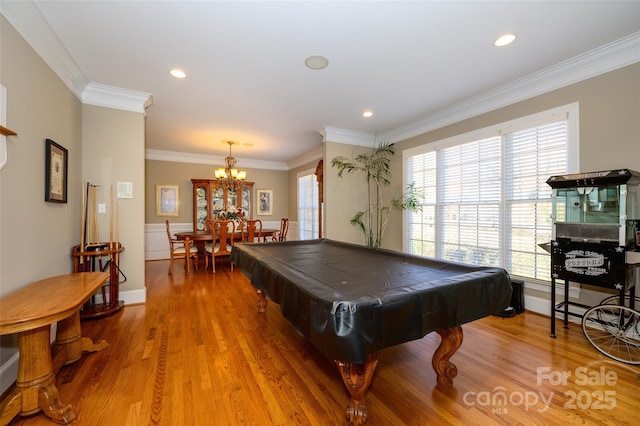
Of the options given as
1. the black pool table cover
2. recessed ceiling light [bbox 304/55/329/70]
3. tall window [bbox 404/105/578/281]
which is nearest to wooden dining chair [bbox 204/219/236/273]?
the black pool table cover

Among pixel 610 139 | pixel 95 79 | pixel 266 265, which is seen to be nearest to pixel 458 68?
pixel 610 139

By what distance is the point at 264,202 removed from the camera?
290 inches

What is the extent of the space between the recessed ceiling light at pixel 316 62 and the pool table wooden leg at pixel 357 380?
2.50 metres

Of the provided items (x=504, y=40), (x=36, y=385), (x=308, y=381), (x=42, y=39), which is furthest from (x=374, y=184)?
(x=36, y=385)

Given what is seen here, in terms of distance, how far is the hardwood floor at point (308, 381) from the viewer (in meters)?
1.44

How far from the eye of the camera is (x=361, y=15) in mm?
A: 1900

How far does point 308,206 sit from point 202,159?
9.89 feet

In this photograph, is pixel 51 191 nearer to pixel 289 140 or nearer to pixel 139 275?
pixel 139 275

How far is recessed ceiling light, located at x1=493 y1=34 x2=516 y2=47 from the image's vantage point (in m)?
2.13

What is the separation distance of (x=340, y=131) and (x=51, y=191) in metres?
3.80

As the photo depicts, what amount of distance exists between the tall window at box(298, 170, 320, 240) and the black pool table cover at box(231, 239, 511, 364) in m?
4.17

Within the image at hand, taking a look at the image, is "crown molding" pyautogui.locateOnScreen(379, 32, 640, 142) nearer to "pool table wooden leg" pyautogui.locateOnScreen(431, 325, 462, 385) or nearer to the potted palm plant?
the potted palm plant

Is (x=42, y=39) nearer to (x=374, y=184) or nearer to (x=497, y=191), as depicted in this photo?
(x=374, y=184)

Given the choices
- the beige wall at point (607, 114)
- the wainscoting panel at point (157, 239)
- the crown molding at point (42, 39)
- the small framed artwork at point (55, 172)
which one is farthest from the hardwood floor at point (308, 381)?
the wainscoting panel at point (157, 239)
